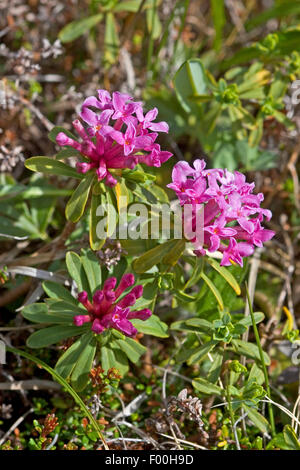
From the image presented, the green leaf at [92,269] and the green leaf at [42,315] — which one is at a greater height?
the green leaf at [92,269]

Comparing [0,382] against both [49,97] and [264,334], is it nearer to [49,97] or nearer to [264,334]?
[264,334]

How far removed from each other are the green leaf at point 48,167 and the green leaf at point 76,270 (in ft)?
→ 1.24

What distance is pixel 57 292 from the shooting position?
8.24 ft

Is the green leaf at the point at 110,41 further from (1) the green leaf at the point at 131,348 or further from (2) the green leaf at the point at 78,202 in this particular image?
(1) the green leaf at the point at 131,348

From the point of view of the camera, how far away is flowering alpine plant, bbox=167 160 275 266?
221 cm

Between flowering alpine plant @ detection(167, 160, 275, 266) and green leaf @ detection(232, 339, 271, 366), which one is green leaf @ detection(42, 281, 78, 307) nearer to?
flowering alpine plant @ detection(167, 160, 275, 266)

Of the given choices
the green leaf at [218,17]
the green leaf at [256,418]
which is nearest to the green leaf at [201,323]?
the green leaf at [256,418]

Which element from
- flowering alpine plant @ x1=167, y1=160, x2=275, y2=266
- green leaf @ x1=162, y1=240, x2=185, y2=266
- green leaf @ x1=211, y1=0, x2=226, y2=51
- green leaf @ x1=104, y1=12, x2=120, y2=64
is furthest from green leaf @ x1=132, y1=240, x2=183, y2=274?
green leaf @ x1=211, y1=0, x2=226, y2=51

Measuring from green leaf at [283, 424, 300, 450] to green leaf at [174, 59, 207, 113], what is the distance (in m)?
1.88

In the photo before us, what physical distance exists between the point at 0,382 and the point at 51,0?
2662 millimetres

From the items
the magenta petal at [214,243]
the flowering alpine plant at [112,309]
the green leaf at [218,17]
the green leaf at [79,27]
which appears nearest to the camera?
the magenta petal at [214,243]

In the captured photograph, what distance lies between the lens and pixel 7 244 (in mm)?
3289

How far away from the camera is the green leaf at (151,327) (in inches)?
98.1
